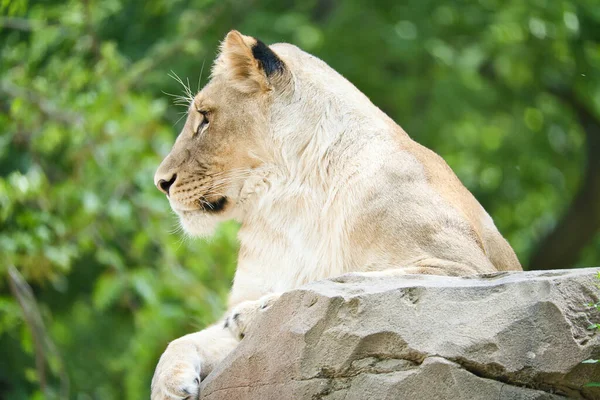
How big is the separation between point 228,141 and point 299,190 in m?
0.46

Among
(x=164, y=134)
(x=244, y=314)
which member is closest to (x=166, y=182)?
(x=244, y=314)

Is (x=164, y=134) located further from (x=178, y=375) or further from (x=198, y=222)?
(x=178, y=375)

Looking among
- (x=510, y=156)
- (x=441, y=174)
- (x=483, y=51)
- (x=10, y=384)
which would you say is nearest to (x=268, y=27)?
(x=483, y=51)

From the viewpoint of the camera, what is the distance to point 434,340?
365 cm

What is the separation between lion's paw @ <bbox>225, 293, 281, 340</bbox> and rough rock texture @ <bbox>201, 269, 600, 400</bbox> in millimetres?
410

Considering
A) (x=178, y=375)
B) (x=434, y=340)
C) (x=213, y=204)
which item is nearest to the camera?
(x=434, y=340)

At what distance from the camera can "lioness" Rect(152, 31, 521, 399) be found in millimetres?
4656

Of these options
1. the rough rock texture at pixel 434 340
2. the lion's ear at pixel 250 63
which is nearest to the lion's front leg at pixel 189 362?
the rough rock texture at pixel 434 340

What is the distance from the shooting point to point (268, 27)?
13.6m

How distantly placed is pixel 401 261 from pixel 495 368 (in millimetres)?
1074

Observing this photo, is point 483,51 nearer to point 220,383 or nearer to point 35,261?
point 35,261

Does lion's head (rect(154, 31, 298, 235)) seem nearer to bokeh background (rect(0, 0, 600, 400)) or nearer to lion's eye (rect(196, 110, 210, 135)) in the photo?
lion's eye (rect(196, 110, 210, 135))

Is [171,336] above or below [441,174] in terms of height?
below

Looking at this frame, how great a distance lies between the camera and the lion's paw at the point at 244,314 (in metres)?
4.47
